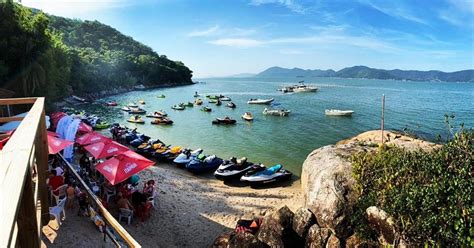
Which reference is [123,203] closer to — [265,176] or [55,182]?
[55,182]

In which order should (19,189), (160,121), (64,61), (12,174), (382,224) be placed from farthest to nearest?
(64,61)
(160,121)
(382,224)
(12,174)
(19,189)

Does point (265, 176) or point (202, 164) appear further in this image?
point (202, 164)

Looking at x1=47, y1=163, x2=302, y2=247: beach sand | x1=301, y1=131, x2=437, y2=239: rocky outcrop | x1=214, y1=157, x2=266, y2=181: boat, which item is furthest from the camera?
x1=214, y1=157, x2=266, y2=181: boat

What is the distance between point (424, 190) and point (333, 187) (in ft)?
11.0

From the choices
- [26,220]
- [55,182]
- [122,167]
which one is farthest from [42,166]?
[122,167]

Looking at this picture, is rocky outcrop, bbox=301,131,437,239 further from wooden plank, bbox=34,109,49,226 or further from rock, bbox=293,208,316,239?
wooden plank, bbox=34,109,49,226

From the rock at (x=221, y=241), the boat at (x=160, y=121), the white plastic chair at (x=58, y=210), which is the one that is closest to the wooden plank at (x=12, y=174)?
the white plastic chair at (x=58, y=210)

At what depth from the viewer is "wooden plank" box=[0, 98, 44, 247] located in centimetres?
175

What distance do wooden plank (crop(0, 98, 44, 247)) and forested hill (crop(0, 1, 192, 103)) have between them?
34.6 meters

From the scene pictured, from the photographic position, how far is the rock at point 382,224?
10562 mm

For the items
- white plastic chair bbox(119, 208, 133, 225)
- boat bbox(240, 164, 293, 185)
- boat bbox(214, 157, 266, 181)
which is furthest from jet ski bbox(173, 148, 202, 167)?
white plastic chair bbox(119, 208, 133, 225)

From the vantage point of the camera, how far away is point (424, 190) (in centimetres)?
962

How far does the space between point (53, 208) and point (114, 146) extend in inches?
227

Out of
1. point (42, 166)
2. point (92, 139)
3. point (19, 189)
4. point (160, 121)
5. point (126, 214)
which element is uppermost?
point (19, 189)
